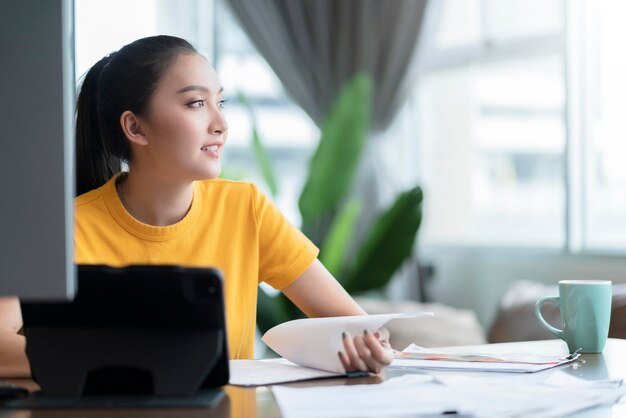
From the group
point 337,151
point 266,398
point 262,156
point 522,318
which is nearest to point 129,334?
point 266,398

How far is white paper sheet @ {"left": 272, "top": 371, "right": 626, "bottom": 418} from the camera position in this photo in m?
0.97

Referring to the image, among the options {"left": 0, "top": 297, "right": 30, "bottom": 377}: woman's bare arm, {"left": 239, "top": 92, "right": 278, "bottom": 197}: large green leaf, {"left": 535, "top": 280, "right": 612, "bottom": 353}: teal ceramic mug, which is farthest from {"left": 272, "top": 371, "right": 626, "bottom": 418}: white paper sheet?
{"left": 239, "top": 92, "right": 278, "bottom": 197}: large green leaf

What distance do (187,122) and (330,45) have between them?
10.2 feet

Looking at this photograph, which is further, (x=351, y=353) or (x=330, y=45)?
(x=330, y=45)

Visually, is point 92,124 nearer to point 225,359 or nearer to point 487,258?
point 225,359

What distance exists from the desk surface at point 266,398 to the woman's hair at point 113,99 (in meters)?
0.63

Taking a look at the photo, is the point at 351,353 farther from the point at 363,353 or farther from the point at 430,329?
the point at 430,329

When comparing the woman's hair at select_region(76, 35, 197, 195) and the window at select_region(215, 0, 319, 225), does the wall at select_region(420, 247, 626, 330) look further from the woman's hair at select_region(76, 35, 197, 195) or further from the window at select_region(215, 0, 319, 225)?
the woman's hair at select_region(76, 35, 197, 195)

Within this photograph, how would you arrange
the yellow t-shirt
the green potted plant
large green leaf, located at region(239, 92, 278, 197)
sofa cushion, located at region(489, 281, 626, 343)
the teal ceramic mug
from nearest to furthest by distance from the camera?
the teal ceramic mug < the yellow t-shirt < sofa cushion, located at region(489, 281, 626, 343) < the green potted plant < large green leaf, located at region(239, 92, 278, 197)

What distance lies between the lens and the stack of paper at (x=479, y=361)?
49.8 inches

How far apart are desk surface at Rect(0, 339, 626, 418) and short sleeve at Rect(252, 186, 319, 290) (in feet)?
1.18

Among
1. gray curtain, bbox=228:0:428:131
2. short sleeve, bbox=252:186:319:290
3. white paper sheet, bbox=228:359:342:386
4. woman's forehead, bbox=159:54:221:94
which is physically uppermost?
gray curtain, bbox=228:0:428:131

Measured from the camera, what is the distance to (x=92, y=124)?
179 cm

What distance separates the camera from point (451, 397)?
1.04 meters
